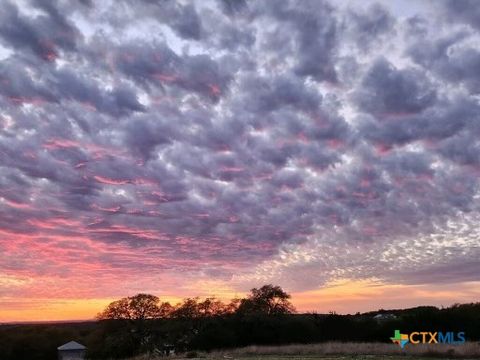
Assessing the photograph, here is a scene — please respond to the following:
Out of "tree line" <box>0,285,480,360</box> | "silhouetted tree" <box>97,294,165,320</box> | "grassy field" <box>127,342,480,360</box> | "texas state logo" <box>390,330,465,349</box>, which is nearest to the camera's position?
"grassy field" <box>127,342,480,360</box>

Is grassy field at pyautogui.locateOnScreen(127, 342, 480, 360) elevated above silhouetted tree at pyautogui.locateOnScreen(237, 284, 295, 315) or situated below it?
below

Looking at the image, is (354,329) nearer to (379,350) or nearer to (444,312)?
(444,312)

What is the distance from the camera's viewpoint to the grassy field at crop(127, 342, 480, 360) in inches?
1618

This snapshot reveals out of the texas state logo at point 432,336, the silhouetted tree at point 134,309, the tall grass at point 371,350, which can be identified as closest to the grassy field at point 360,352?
the tall grass at point 371,350

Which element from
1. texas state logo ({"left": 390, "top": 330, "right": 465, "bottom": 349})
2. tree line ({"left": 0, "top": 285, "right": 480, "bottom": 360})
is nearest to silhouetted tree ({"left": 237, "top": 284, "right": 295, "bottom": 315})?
tree line ({"left": 0, "top": 285, "right": 480, "bottom": 360})

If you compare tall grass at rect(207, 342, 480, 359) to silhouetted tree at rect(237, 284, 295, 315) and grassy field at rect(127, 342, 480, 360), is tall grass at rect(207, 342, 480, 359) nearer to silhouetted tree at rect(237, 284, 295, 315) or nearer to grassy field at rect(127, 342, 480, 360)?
grassy field at rect(127, 342, 480, 360)

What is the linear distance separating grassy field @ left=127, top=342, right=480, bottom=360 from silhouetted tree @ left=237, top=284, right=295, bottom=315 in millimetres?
39185

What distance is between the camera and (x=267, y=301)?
98188 mm

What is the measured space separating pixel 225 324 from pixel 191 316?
18.0m

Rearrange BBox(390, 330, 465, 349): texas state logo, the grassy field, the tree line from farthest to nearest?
the tree line
BBox(390, 330, 465, 349): texas state logo
the grassy field

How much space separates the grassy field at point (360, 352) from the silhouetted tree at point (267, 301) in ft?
129

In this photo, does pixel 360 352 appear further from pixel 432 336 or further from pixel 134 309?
pixel 134 309

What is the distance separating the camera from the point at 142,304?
89312 mm

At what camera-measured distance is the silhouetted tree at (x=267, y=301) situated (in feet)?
312
